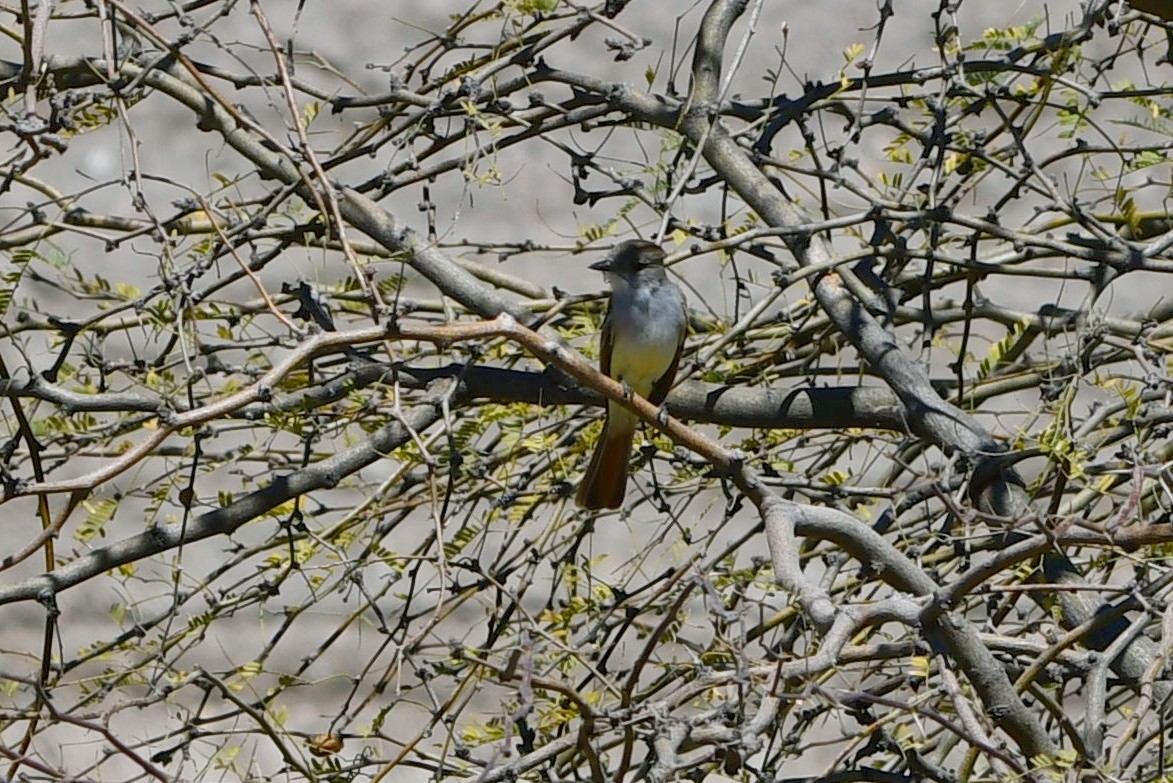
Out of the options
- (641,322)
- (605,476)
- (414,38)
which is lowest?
(605,476)

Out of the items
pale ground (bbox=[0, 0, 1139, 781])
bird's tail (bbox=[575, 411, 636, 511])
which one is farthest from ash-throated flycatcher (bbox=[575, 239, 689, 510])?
pale ground (bbox=[0, 0, 1139, 781])

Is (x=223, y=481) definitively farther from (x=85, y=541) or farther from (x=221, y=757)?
(x=221, y=757)

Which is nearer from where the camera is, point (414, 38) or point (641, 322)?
point (641, 322)

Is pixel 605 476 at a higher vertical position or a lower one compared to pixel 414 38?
lower

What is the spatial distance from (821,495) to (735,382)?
18.4 inches

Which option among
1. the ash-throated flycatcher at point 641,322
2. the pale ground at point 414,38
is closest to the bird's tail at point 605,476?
the ash-throated flycatcher at point 641,322

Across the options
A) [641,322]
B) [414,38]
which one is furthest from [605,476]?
[414,38]

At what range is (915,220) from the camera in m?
3.16

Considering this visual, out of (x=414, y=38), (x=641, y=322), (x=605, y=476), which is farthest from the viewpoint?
(x=414, y=38)

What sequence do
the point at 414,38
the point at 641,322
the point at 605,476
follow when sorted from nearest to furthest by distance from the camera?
the point at 605,476, the point at 641,322, the point at 414,38

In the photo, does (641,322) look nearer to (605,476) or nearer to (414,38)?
(605,476)

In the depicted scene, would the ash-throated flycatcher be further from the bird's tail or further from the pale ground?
the pale ground

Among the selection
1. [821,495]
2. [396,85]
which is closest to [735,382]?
[821,495]

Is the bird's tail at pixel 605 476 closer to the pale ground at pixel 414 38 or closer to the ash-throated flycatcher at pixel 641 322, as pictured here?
the ash-throated flycatcher at pixel 641 322
